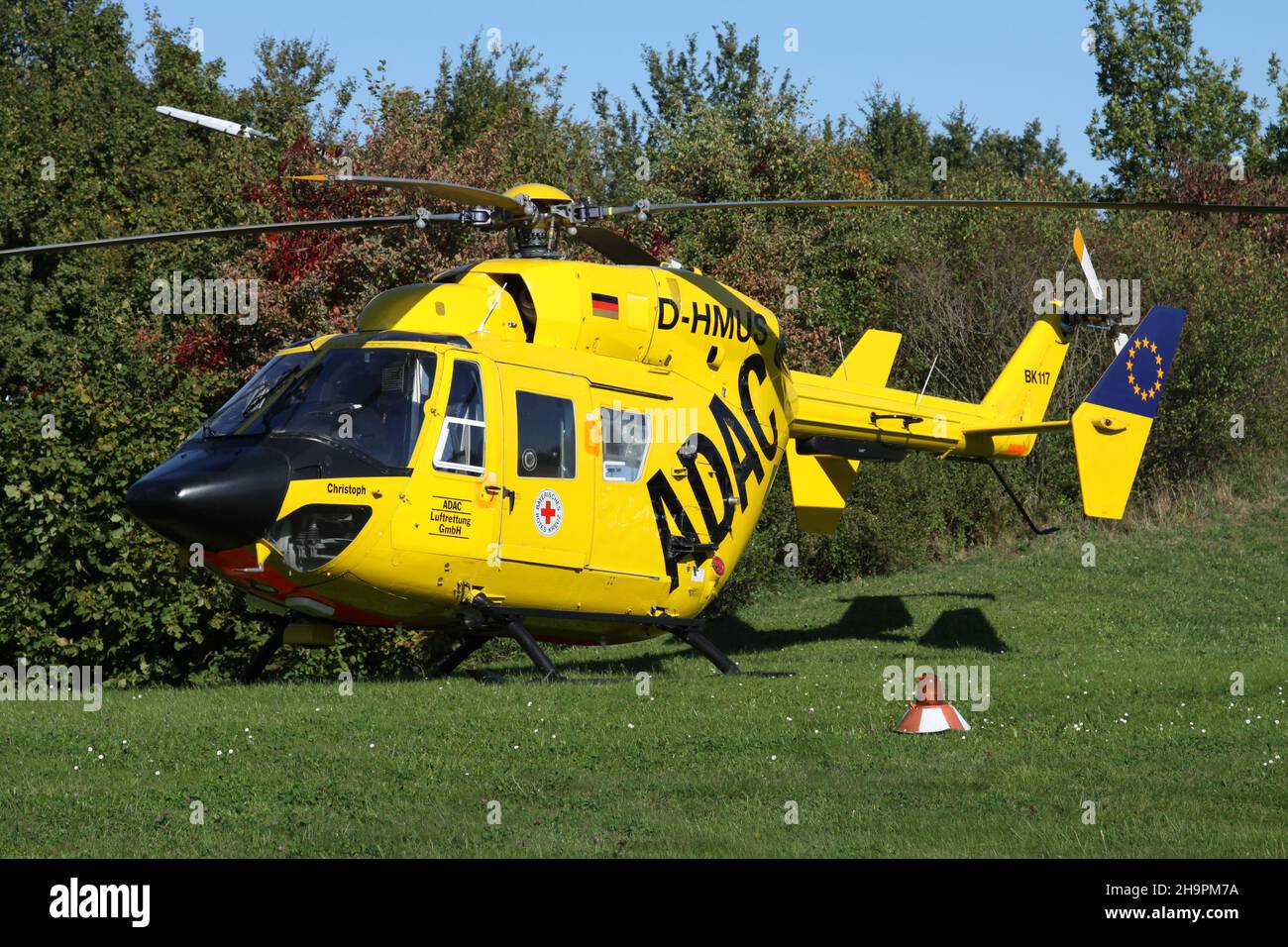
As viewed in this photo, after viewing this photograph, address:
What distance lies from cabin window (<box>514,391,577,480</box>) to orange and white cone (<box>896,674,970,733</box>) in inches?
160

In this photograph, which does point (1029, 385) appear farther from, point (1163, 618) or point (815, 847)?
point (815, 847)

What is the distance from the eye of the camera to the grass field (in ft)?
28.4

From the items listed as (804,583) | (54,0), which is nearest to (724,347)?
(804,583)

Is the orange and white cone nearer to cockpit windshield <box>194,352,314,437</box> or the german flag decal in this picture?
the german flag decal

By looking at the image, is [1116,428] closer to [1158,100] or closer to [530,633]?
[530,633]

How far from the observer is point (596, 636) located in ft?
51.1

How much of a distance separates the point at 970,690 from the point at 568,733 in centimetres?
439

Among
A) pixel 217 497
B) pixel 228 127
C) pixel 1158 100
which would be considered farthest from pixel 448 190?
pixel 1158 100

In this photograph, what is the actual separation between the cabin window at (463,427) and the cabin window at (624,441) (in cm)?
153

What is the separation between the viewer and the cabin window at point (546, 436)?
13867 mm

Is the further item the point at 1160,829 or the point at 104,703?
the point at 104,703

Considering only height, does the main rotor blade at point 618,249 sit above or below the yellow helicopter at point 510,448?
above

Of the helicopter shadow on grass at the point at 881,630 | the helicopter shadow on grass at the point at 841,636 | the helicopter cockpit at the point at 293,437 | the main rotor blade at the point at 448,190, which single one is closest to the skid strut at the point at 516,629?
the helicopter cockpit at the point at 293,437

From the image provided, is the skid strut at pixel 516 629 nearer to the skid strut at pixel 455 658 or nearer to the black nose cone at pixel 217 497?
the skid strut at pixel 455 658
